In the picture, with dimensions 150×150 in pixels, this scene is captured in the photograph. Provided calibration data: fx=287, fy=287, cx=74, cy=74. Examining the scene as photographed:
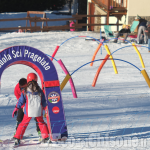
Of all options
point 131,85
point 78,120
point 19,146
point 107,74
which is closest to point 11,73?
point 107,74

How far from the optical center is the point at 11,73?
980cm

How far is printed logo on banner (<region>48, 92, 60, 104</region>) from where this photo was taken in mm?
4617

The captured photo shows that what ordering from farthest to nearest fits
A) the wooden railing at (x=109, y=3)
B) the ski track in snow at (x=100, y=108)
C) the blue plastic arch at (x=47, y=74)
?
the wooden railing at (x=109, y=3) < the ski track in snow at (x=100, y=108) < the blue plastic arch at (x=47, y=74)

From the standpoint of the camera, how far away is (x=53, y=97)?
182 inches

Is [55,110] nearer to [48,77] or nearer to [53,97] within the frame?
[53,97]

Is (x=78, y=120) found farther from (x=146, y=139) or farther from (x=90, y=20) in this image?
(x=90, y=20)

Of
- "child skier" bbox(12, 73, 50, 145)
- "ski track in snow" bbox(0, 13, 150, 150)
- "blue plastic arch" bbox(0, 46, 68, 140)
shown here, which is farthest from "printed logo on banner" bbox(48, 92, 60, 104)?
"ski track in snow" bbox(0, 13, 150, 150)

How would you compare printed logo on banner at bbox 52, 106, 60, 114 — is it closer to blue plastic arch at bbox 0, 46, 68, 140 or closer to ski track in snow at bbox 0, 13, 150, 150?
blue plastic arch at bbox 0, 46, 68, 140

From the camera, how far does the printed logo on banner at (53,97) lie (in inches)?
182

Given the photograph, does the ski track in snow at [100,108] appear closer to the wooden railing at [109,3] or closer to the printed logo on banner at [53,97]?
the printed logo on banner at [53,97]

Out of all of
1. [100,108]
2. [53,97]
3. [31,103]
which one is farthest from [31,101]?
[100,108]

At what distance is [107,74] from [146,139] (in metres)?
4.90

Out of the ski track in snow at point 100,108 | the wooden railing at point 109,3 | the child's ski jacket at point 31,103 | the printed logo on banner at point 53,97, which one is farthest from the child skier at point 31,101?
the wooden railing at point 109,3

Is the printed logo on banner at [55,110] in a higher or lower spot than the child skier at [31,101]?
lower
